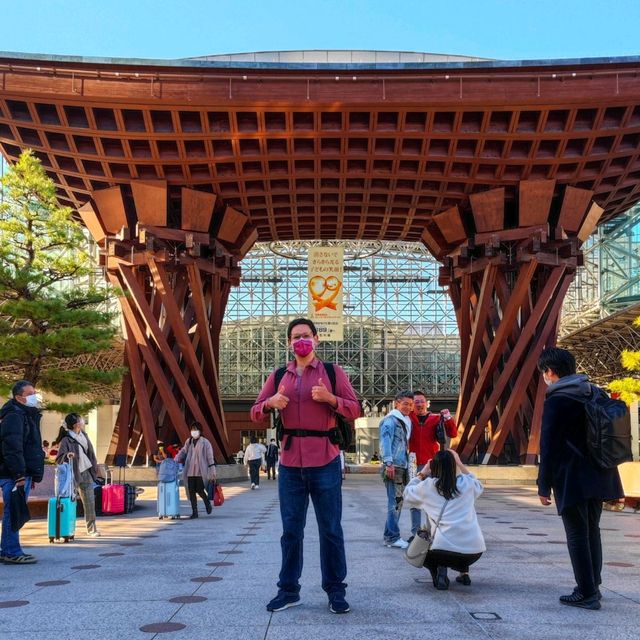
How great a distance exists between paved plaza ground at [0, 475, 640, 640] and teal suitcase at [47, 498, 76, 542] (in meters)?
0.16

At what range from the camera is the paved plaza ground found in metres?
4.30

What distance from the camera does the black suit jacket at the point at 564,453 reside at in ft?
16.4

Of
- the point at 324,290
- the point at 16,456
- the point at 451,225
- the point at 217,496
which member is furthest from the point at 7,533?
the point at 324,290

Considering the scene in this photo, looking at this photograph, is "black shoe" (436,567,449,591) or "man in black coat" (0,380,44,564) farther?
"man in black coat" (0,380,44,564)

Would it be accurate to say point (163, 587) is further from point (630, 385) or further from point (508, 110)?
point (508, 110)

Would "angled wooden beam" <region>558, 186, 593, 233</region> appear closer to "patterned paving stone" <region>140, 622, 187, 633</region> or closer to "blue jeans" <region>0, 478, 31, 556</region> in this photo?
"blue jeans" <region>0, 478, 31, 556</region>

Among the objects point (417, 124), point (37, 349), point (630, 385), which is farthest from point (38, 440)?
point (417, 124)

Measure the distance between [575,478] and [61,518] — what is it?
19.9 feet

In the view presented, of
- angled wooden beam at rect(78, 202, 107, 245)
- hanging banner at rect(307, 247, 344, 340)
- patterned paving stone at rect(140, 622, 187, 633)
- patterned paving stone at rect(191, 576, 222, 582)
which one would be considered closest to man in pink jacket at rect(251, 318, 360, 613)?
patterned paving stone at rect(140, 622, 187, 633)

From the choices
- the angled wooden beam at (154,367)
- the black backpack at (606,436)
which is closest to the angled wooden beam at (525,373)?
the angled wooden beam at (154,367)

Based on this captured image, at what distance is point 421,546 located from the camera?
5660mm

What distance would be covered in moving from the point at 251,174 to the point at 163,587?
60.0 feet

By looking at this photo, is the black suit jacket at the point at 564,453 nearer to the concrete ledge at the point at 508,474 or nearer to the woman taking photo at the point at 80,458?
the woman taking photo at the point at 80,458

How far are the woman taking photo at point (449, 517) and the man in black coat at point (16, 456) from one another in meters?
3.69
